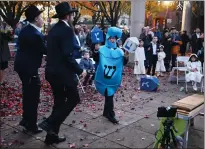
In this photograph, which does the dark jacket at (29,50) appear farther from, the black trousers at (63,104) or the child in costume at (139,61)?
the child in costume at (139,61)

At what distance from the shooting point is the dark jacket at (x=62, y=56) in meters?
3.99

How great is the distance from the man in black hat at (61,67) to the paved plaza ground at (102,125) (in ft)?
1.38

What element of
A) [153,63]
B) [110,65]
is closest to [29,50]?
[110,65]

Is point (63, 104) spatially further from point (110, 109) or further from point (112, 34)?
point (112, 34)

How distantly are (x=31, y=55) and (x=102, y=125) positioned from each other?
1.89 meters

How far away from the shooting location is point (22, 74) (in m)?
4.57

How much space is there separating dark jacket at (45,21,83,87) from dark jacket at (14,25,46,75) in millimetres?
325

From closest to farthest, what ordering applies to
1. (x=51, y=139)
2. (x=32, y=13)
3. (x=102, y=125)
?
1. (x=51, y=139)
2. (x=32, y=13)
3. (x=102, y=125)

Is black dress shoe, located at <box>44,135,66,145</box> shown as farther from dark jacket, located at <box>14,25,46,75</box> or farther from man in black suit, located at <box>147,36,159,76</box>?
man in black suit, located at <box>147,36,159,76</box>

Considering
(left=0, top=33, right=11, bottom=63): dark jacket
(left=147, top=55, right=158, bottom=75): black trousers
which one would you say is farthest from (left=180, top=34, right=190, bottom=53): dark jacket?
(left=0, top=33, right=11, bottom=63): dark jacket


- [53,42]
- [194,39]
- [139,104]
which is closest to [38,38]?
[53,42]

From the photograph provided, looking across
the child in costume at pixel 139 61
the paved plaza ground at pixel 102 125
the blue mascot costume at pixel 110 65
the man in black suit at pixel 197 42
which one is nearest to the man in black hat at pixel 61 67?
the paved plaza ground at pixel 102 125

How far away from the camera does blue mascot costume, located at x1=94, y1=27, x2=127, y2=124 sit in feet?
17.5

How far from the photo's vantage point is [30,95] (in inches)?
183
